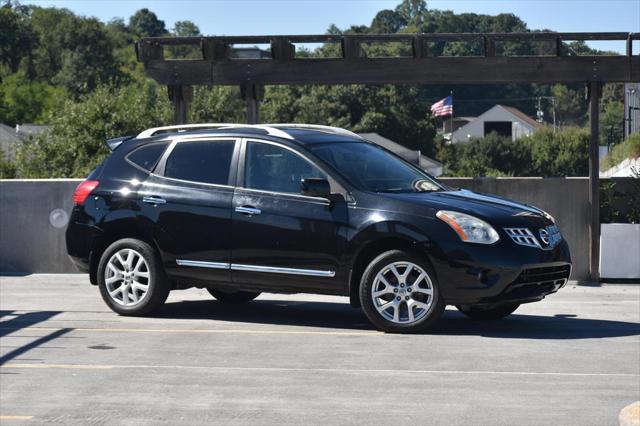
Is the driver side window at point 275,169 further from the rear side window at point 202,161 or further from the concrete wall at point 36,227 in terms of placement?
the concrete wall at point 36,227

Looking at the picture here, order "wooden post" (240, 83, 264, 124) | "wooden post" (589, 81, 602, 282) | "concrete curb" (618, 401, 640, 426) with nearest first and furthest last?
"concrete curb" (618, 401, 640, 426) → "wooden post" (589, 81, 602, 282) → "wooden post" (240, 83, 264, 124)

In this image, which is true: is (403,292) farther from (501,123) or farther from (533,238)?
(501,123)

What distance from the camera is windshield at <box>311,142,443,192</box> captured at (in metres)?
10.5

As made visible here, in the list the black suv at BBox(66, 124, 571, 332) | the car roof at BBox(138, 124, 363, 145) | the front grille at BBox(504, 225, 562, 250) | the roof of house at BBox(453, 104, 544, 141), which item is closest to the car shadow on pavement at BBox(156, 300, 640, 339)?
the black suv at BBox(66, 124, 571, 332)

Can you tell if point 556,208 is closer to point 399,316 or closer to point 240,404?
point 399,316

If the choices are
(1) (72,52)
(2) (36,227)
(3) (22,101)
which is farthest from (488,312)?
(1) (72,52)

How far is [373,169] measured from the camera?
35.4ft

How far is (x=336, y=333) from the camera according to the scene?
10289mm

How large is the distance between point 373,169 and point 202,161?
5.59ft

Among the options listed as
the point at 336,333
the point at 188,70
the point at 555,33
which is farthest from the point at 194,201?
the point at 555,33

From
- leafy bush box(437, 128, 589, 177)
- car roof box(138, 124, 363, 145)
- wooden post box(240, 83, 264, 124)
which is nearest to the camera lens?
car roof box(138, 124, 363, 145)

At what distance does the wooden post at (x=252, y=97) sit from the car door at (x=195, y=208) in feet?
15.5

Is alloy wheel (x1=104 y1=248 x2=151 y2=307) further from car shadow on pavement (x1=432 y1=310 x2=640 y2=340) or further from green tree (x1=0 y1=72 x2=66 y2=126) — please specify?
green tree (x1=0 y1=72 x2=66 y2=126)

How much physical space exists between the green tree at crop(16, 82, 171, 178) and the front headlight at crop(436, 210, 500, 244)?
23.7 metres
